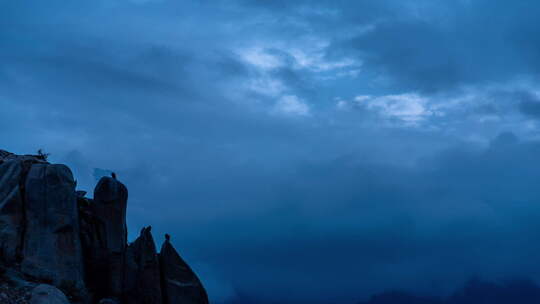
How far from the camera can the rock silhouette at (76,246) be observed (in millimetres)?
36000

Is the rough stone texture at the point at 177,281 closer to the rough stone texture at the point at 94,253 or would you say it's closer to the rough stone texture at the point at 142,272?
the rough stone texture at the point at 142,272

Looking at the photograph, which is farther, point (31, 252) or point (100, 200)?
point (100, 200)

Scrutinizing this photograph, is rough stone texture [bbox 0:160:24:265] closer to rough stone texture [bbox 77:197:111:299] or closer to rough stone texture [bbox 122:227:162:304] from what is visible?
rough stone texture [bbox 77:197:111:299]

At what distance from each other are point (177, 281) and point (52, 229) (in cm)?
1079

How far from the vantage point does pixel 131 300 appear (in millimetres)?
41625

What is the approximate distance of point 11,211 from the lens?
121 feet

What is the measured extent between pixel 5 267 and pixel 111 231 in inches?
339

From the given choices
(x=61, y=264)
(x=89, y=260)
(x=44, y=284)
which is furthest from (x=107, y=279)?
(x=44, y=284)

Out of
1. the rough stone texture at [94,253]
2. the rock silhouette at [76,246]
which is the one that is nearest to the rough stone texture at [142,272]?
the rock silhouette at [76,246]

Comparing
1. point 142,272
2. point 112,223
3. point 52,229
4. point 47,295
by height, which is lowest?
point 47,295

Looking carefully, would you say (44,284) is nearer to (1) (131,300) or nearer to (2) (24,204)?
(2) (24,204)

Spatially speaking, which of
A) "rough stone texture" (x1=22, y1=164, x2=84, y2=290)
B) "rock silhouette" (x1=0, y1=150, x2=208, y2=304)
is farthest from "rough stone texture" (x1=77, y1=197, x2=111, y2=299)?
"rough stone texture" (x1=22, y1=164, x2=84, y2=290)

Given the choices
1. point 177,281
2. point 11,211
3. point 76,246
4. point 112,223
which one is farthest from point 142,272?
point 11,211

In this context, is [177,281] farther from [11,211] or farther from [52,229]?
[11,211]
